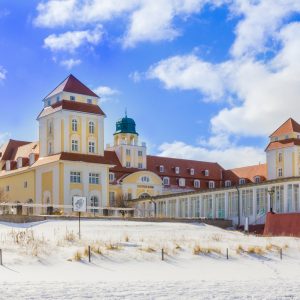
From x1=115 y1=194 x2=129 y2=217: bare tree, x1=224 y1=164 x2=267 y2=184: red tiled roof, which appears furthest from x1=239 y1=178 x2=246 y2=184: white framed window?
x1=115 y1=194 x2=129 y2=217: bare tree

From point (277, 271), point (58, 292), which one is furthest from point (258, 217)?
point (58, 292)

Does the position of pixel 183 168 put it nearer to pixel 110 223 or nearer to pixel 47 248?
pixel 110 223

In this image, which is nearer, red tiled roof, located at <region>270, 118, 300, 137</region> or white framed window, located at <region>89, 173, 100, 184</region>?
white framed window, located at <region>89, 173, 100, 184</region>

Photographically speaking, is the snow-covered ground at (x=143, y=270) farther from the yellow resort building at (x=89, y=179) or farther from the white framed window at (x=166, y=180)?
the white framed window at (x=166, y=180)

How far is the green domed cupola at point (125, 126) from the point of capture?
8900 centimetres

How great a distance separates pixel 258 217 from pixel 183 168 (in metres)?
36.5

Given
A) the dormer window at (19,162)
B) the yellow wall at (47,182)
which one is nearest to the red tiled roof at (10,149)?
the dormer window at (19,162)

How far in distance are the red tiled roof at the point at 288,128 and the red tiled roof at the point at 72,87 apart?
26.9 meters

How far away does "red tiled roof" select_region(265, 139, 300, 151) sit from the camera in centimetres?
8194

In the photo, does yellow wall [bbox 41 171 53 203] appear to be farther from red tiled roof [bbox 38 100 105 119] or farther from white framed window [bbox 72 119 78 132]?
red tiled roof [bbox 38 100 105 119]

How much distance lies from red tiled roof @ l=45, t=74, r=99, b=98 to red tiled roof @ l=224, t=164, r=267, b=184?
3007cm

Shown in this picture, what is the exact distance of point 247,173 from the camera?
9100cm

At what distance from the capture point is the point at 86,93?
219 ft

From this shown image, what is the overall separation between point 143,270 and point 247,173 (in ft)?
222
